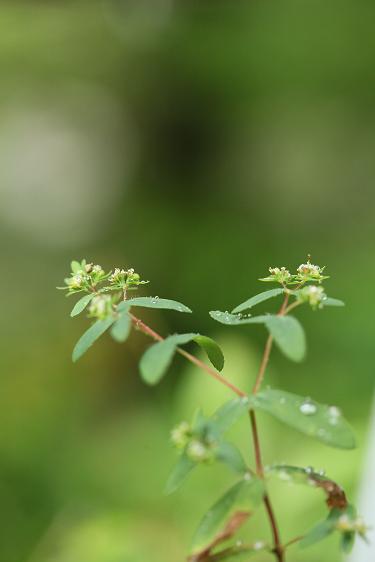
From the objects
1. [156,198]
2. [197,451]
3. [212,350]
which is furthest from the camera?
[156,198]

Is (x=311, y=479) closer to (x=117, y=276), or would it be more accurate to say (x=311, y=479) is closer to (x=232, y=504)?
(x=232, y=504)

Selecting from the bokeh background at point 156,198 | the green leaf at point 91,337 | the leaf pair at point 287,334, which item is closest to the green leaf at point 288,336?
the leaf pair at point 287,334

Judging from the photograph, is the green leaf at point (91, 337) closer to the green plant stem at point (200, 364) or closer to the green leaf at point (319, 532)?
the green plant stem at point (200, 364)

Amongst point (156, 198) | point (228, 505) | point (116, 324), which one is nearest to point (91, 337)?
point (116, 324)

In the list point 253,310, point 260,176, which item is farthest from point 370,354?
point 260,176

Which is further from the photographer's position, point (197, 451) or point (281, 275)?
point (281, 275)

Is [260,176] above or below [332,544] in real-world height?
above

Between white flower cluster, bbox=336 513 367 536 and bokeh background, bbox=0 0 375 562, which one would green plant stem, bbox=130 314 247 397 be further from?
bokeh background, bbox=0 0 375 562

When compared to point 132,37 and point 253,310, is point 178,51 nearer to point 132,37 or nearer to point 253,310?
point 132,37
